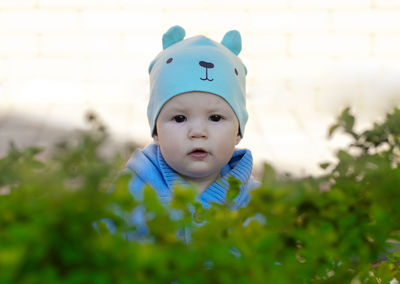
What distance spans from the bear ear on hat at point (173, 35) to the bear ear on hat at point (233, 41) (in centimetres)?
19

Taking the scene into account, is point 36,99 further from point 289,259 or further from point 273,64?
point 289,259

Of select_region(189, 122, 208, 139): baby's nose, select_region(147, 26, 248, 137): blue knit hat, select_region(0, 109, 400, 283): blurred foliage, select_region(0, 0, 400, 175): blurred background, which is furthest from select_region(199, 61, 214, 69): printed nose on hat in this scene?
select_region(0, 0, 400, 175): blurred background

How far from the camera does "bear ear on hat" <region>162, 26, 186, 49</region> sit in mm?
2490

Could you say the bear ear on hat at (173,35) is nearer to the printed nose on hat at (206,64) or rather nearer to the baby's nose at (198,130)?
the printed nose on hat at (206,64)

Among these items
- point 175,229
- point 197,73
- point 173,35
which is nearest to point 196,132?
point 197,73

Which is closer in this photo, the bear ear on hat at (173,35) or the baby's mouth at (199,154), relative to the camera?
the baby's mouth at (199,154)

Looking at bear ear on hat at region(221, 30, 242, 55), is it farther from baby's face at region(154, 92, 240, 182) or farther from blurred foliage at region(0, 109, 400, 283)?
blurred foliage at region(0, 109, 400, 283)

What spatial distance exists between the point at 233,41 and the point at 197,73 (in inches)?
14.9

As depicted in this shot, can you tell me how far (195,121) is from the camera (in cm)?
214

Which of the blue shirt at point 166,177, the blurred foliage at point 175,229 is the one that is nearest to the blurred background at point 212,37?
the blue shirt at point 166,177

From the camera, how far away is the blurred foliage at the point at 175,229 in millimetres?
765

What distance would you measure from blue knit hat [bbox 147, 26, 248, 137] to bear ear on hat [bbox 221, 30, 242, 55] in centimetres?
5

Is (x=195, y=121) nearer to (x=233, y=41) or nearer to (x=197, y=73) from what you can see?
(x=197, y=73)

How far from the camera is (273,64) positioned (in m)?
7.27
